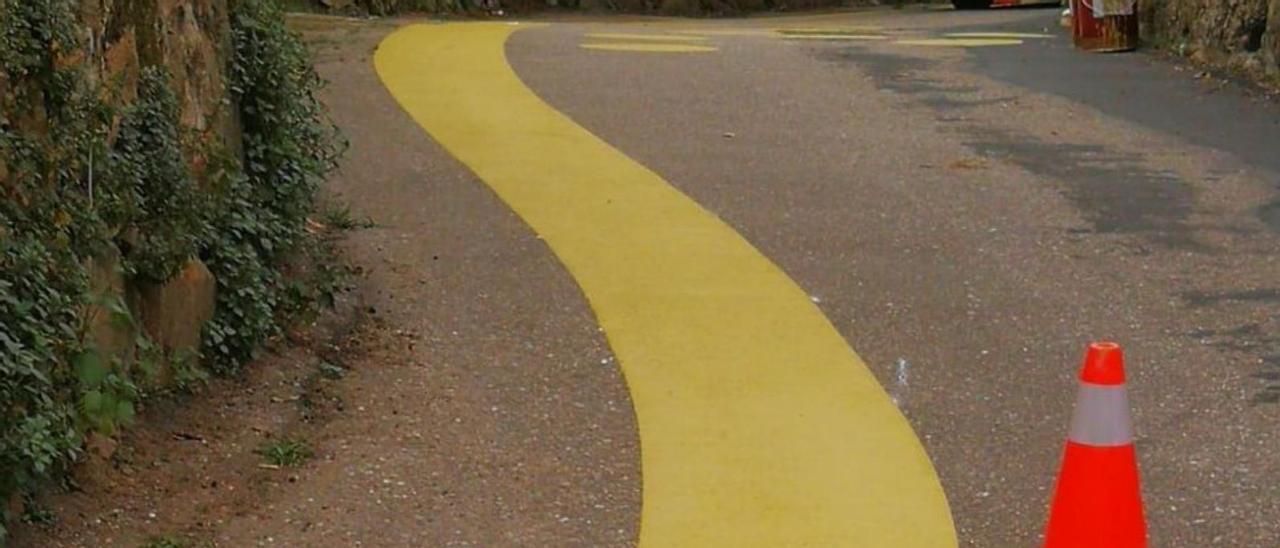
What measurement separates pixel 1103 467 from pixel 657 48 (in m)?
11.5

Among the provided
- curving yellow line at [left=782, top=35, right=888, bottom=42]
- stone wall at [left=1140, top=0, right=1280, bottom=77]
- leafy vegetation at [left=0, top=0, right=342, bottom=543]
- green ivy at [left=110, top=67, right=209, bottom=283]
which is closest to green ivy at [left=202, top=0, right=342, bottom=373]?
leafy vegetation at [left=0, top=0, right=342, bottom=543]

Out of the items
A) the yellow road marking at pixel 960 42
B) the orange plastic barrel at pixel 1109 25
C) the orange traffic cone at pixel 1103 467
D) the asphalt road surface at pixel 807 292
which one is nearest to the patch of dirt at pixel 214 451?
the asphalt road surface at pixel 807 292

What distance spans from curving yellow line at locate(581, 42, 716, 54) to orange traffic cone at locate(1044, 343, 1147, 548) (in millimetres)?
10991

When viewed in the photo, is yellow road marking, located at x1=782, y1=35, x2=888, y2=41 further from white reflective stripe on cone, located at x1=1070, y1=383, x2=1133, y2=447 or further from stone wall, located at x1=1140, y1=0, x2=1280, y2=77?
white reflective stripe on cone, located at x1=1070, y1=383, x2=1133, y2=447

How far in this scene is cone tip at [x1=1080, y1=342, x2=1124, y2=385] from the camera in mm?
4754

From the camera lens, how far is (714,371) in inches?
273

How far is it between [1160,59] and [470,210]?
7622 millimetres

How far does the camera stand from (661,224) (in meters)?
9.11

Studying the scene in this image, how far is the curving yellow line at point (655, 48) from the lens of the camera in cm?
1566

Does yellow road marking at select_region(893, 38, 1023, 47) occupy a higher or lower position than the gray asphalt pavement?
lower

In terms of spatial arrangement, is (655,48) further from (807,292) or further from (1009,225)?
(807,292)

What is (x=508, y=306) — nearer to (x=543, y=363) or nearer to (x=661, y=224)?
(x=543, y=363)

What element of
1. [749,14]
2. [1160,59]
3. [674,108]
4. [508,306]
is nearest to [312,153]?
[508,306]

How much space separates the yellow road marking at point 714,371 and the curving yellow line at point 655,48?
446 cm
